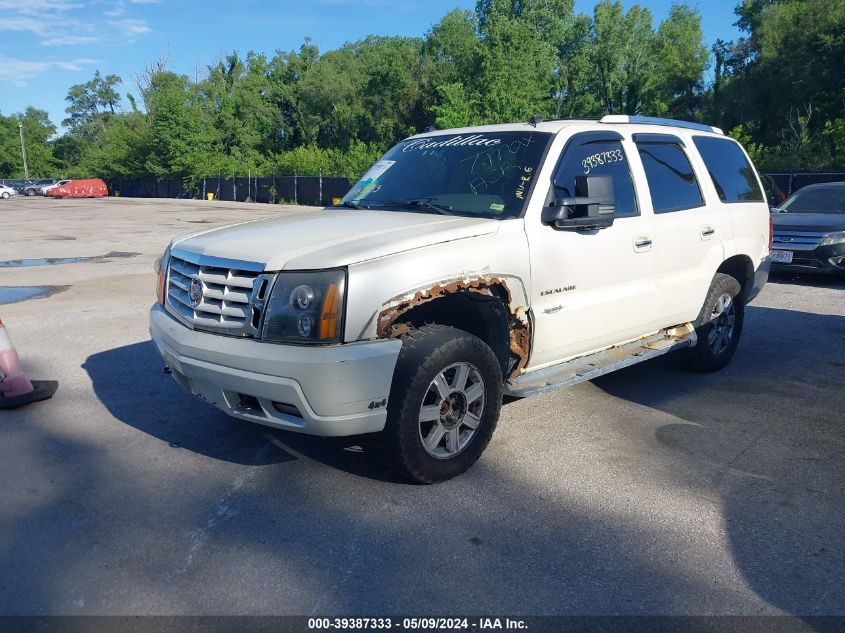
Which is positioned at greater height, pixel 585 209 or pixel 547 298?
pixel 585 209

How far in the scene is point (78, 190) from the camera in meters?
63.7

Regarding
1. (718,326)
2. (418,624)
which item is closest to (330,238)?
(418,624)

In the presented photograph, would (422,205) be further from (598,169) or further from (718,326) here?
(718,326)

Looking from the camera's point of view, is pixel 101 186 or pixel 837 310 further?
pixel 101 186

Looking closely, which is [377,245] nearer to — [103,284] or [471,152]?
[471,152]

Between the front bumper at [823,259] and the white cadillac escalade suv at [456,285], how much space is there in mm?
5533

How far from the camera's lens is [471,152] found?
4.88 meters

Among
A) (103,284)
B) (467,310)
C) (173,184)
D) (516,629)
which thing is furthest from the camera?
(173,184)

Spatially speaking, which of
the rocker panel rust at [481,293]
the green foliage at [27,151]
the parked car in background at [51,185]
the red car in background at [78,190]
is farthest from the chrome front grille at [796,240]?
the green foliage at [27,151]

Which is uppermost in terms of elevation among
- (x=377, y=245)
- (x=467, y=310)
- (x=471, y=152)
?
(x=471, y=152)

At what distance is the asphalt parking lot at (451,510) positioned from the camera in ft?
9.80

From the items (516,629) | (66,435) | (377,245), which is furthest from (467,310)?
(66,435)

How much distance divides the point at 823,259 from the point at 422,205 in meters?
8.26

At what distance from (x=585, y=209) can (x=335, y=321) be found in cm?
174
